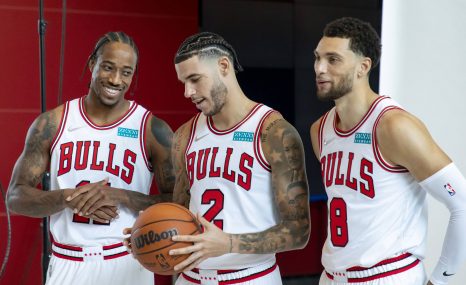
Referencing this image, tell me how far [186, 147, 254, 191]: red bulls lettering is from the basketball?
286 millimetres

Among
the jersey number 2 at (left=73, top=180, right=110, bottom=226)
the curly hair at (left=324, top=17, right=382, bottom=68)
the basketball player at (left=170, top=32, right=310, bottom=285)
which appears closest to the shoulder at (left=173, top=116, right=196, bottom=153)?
the basketball player at (left=170, top=32, right=310, bottom=285)

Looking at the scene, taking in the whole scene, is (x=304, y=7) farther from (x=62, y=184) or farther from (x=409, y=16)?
(x=62, y=184)

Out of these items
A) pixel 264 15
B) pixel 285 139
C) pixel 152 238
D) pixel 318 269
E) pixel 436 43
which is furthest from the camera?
pixel 318 269

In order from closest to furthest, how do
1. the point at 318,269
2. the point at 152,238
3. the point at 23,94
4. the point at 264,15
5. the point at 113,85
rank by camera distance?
1. the point at 152,238
2. the point at 113,85
3. the point at 23,94
4. the point at 264,15
5. the point at 318,269

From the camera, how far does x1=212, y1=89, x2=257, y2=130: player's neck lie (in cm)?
280

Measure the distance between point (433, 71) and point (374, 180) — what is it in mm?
1622

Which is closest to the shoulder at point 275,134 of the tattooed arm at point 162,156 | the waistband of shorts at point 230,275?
the waistband of shorts at point 230,275

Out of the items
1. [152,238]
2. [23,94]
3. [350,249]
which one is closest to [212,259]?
[152,238]

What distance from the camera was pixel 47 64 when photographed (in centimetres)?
515

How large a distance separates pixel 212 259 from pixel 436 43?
6.51 feet

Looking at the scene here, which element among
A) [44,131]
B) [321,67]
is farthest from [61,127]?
[321,67]

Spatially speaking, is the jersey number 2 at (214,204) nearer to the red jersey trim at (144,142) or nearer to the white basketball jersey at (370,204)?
the white basketball jersey at (370,204)

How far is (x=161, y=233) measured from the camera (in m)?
2.45

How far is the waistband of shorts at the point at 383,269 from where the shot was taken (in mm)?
2584
